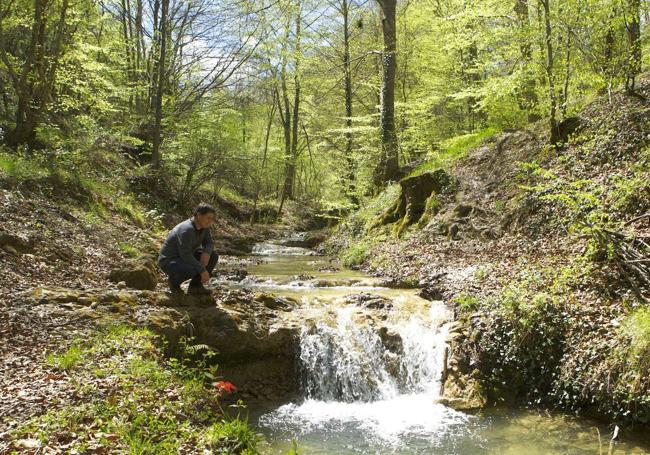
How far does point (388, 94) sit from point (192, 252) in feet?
36.5

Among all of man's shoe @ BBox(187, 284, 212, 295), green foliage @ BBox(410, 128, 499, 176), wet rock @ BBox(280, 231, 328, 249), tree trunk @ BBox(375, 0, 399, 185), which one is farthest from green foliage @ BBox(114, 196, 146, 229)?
green foliage @ BBox(410, 128, 499, 176)

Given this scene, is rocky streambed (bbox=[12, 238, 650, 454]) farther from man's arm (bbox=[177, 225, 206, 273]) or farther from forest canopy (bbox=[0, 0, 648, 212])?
forest canopy (bbox=[0, 0, 648, 212])

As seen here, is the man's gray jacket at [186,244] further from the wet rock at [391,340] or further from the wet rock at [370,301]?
the wet rock at [391,340]

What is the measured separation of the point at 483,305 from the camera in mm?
7523

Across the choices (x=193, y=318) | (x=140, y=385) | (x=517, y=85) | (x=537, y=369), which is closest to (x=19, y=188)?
(x=193, y=318)

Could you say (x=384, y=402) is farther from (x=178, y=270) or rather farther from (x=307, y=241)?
(x=307, y=241)

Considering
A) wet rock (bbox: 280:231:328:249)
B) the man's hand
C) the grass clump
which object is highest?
the man's hand

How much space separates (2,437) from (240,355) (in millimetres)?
3645

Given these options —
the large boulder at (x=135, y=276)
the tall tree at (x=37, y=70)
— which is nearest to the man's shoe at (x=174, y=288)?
the large boulder at (x=135, y=276)

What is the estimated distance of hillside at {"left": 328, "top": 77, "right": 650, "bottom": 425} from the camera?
5.89 metres

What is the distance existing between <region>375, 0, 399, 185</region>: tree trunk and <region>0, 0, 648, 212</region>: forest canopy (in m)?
0.05

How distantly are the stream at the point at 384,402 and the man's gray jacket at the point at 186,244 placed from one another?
2136mm

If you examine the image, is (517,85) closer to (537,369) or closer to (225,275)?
(537,369)

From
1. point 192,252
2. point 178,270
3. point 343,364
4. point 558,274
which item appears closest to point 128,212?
point 178,270
